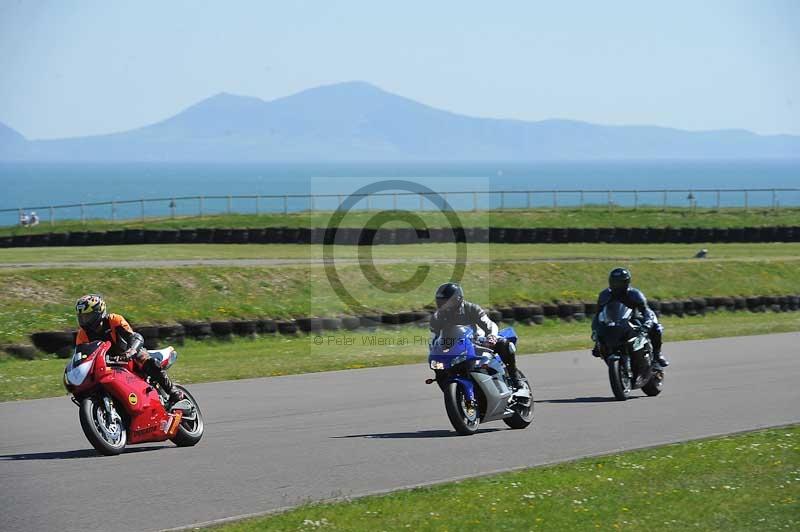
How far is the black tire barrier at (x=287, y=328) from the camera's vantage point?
80.1ft

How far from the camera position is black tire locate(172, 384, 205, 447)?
12.4 m

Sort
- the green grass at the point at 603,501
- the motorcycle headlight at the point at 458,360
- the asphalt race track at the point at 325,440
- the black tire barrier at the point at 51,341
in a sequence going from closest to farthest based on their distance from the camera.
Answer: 1. the green grass at the point at 603,501
2. the asphalt race track at the point at 325,440
3. the motorcycle headlight at the point at 458,360
4. the black tire barrier at the point at 51,341

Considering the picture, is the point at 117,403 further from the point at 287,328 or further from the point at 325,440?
the point at 287,328

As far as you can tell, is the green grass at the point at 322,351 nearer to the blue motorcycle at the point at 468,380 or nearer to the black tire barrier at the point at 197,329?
the black tire barrier at the point at 197,329

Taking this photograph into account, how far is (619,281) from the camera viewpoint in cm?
1658

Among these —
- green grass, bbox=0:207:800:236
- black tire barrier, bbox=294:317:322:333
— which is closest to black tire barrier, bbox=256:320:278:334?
black tire barrier, bbox=294:317:322:333

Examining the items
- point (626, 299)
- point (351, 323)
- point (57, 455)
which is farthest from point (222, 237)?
point (57, 455)

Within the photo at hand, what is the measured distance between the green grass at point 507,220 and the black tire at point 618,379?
117ft

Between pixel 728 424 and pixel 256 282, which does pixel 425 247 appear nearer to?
pixel 256 282

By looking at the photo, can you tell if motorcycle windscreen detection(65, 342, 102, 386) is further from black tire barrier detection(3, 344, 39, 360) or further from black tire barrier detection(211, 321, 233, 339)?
black tire barrier detection(211, 321, 233, 339)

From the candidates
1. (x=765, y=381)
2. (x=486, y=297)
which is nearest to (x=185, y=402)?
(x=765, y=381)

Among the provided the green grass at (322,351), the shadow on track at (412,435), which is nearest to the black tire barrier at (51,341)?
the green grass at (322,351)

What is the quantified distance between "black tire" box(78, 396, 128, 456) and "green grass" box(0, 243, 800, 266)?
2079cm

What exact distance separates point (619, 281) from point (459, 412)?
4.53m
